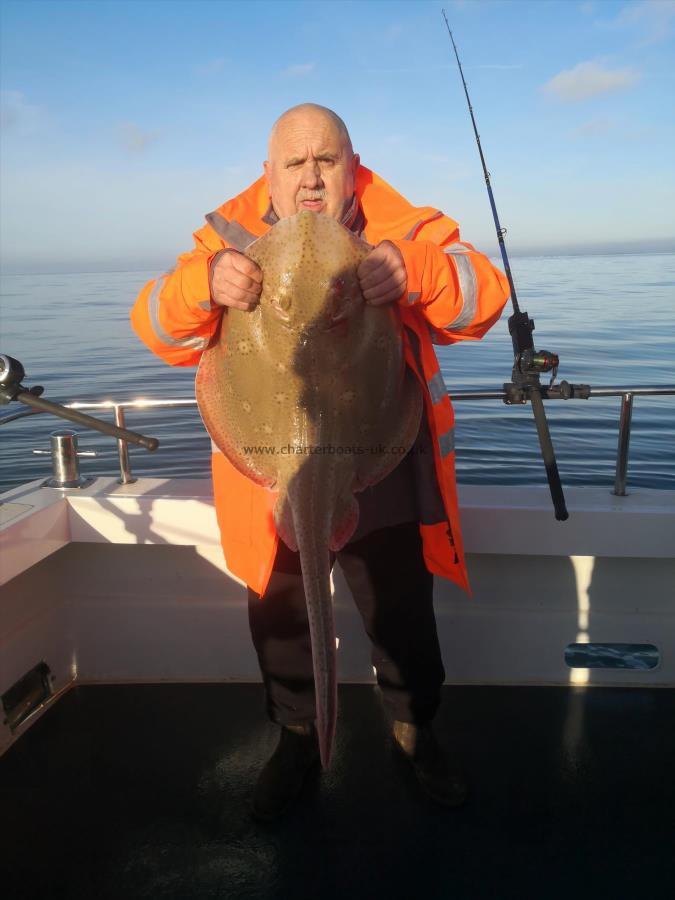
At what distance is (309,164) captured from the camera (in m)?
2.31

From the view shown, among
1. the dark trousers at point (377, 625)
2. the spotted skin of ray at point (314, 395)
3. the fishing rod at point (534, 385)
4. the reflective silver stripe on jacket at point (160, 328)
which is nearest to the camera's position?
the spotted skin of ray at point (314, 395)

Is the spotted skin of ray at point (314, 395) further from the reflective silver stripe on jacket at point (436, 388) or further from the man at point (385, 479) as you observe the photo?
the reflective silver stripe on jacket at point (436, 388)

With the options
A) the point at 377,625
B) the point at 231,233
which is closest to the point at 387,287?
the point at 231,233

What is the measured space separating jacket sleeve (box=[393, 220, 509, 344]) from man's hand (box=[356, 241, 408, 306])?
0.10m

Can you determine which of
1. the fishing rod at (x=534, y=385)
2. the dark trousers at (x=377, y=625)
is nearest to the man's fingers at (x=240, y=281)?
the dark trousers at (x=377, y=625)

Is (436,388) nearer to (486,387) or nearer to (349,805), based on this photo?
(349,805)

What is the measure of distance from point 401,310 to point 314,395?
517 millimetres

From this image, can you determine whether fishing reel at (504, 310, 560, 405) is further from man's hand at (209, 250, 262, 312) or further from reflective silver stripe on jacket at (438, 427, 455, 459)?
man's hand at (209, 250, 262, 312)

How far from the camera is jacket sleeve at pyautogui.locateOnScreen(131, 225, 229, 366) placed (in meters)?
2.02

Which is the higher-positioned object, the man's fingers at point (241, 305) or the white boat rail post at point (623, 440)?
the man's fingers at point (241, 305)

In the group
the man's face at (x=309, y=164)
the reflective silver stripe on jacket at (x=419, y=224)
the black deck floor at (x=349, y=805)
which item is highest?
the man's face at (x=309, y=164)

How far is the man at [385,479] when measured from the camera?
6.79 feet

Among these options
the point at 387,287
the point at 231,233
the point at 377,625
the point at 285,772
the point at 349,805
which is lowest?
the point at 349,805

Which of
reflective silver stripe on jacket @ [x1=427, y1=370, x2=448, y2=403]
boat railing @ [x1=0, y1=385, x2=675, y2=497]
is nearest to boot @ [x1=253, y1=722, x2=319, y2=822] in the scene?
reflective silver stripe on jacket @ [x1=427, y1=370, x2=448, y2=403]
